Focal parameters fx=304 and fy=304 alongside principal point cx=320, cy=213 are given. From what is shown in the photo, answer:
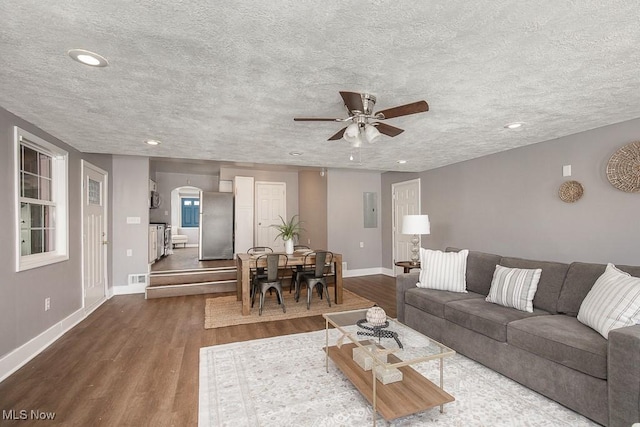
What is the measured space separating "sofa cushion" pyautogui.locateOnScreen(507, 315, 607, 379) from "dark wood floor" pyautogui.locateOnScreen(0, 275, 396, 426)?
6.46ft

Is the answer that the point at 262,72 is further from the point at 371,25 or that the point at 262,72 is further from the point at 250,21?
the point at 371,25

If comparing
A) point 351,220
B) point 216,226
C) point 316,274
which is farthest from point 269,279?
point 216,226

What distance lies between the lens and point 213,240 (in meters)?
7.66

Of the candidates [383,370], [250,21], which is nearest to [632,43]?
[250,21]

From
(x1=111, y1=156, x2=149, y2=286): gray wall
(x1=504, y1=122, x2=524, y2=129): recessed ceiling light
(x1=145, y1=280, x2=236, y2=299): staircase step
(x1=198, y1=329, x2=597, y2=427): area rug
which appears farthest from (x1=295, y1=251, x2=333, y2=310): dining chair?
(x1=111, y1=156, x2=149, y2=286): gray wall

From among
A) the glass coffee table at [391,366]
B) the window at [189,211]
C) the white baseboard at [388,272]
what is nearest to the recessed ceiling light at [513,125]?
the glass coffee table at [391,366]

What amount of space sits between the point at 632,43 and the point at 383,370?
96.6 inches

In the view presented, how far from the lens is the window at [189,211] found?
12055 millimetres

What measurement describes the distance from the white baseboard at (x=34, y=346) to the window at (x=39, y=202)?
0.72 m

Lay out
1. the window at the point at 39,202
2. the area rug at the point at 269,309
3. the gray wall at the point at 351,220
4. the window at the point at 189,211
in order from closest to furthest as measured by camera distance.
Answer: the window at the point at 39,202 < the area rug at the point at 269,309 < the gray wall at the point at 351,220 < the window at the point at 189,211

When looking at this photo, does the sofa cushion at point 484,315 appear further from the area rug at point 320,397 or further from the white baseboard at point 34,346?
the white baseboard at point 34,346

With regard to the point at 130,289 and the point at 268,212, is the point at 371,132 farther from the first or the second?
the point at 268,212

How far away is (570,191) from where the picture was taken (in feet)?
11.5
